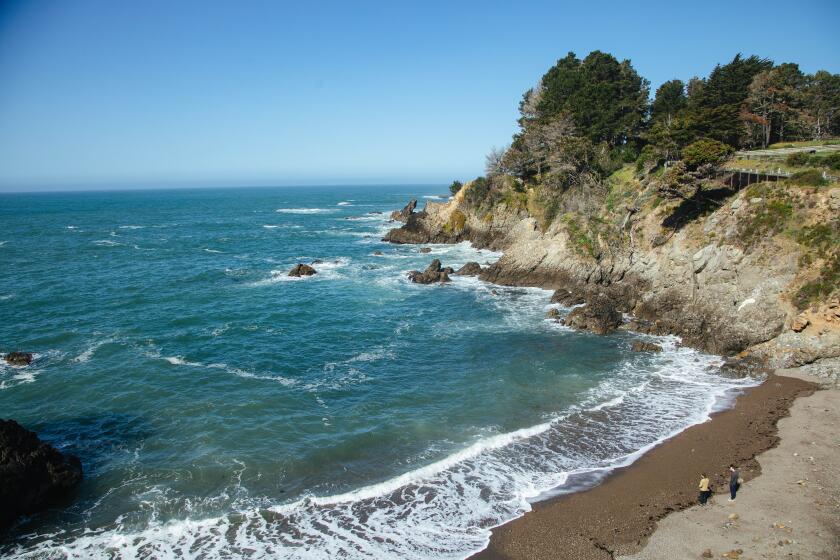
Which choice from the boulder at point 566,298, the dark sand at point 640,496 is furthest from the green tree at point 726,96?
the dark sand at point 640,496

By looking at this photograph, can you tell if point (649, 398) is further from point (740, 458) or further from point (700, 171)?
point (700, 171)

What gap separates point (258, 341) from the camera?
116ft

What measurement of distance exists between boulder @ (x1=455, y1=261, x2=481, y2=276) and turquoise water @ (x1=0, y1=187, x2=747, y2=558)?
338cm

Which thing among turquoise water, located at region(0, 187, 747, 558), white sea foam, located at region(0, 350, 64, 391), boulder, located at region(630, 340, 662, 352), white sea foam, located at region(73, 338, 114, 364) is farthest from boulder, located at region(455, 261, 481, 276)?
white sea foam, located at region(0, 350, 64, 391)

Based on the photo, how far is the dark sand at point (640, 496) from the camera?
53.7 feet

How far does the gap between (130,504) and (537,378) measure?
68.8 feet

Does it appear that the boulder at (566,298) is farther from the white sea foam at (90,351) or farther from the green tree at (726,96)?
the white sea foam at (90,351)

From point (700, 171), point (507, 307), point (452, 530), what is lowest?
point (452, 530)

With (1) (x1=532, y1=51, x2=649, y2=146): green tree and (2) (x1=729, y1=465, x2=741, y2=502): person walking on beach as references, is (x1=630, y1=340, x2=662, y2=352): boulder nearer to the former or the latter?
(2) (x1=729, y1=465, x2=741, y2=502): person walking on beach

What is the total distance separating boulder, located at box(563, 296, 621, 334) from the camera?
119ft

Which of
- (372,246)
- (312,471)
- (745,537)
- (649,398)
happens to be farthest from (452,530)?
(372,246)

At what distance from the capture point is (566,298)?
42.6 m

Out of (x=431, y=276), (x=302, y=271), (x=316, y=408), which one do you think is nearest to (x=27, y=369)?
(x=316, y=408)

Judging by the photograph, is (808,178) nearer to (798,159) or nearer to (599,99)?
(798,159)
